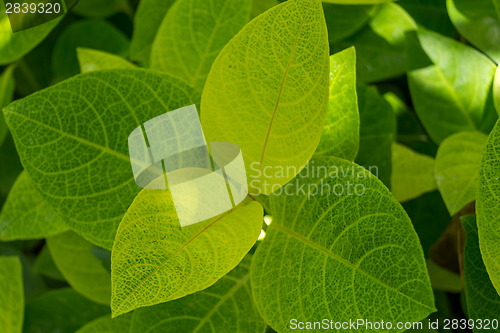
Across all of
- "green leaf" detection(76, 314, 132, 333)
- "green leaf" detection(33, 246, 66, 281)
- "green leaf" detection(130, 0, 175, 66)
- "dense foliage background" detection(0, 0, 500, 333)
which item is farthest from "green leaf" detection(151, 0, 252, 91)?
"green leaf" detection(33, 246, 66, 281)

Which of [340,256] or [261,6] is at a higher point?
[261,6]

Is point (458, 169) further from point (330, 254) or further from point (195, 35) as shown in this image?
point (195, 35)

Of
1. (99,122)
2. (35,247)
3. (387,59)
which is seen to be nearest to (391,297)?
(99,122)

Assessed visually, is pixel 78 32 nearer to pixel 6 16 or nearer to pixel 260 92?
pixel 6 16

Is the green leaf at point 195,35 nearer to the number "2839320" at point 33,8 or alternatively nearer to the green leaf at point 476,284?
the number "2839320" at point 33,8

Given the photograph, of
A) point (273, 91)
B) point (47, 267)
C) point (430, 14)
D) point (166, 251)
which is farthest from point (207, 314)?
point (430, 14)

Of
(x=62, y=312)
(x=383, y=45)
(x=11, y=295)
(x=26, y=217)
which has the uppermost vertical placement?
(x=383, y=45)
